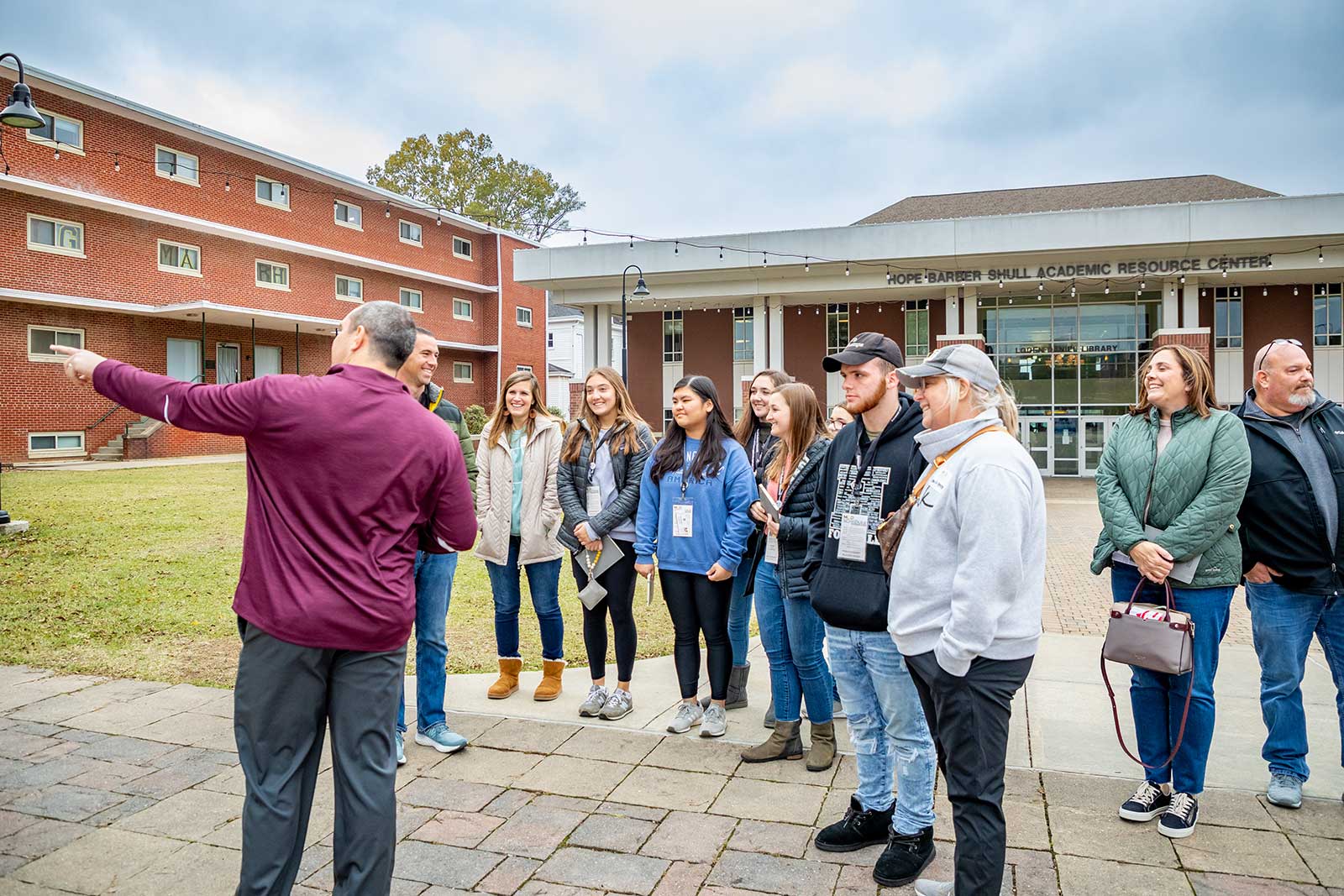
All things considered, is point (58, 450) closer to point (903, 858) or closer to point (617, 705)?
point (617, 705)

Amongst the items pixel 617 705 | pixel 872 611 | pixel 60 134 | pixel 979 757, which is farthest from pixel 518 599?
pixel 60 134

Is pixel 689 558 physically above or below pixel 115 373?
below

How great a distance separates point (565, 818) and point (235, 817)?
1.46 m

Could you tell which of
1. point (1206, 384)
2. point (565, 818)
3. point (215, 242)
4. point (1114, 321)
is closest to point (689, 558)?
point (565, 818)

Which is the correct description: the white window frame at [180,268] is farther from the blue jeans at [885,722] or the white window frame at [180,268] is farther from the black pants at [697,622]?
the blue jeans at [885,722]

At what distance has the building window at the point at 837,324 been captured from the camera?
95.8 feet

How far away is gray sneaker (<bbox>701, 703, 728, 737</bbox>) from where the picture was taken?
4.83 metres

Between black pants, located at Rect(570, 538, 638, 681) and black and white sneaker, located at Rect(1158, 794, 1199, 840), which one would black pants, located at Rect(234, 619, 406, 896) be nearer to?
black pants, located at Rect(570, 538, 638, 681)

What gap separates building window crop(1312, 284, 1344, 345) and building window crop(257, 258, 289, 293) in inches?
1320

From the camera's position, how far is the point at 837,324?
96.5 feet

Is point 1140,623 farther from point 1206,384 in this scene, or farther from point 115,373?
point 115,373

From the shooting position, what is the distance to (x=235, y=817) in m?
3.84

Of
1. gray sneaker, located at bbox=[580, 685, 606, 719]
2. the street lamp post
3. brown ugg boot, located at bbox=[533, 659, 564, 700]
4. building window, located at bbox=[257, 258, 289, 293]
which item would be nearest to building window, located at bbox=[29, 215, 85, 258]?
building window, located at bbox=[257, 258, 289, 293]

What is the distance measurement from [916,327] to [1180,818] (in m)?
26.1
